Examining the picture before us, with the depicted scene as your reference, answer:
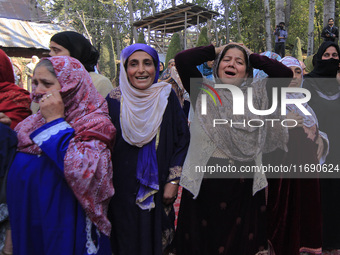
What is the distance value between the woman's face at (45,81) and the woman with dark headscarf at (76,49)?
2.66ft

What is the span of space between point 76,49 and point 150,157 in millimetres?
1139

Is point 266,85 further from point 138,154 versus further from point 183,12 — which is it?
point 183,12

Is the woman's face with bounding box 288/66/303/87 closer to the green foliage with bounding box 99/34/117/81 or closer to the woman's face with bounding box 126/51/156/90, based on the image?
the woman's face with bounding box 126/51/156/90

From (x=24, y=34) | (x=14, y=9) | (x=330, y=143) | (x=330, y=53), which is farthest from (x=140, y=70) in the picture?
(x=14, y=9)

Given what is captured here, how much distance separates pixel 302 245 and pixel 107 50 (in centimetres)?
1905

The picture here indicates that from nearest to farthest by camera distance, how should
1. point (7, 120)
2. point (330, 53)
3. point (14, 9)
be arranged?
point (7, 120) → point (330, 53) → point (14, 9)

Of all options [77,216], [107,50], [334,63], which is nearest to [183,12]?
[107,50]

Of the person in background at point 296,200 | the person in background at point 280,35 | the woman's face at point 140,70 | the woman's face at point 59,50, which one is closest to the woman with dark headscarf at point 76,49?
the woman's face at point 59,50

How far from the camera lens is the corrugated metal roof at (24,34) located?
11804mm

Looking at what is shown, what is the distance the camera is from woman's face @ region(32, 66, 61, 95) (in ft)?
4.66

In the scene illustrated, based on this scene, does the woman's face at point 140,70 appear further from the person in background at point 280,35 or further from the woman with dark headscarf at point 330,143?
the person in background at point 280,35

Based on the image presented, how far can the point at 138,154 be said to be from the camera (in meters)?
1.81

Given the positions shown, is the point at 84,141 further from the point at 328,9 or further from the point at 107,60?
the point at 107,60

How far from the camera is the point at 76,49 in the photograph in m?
2.24
